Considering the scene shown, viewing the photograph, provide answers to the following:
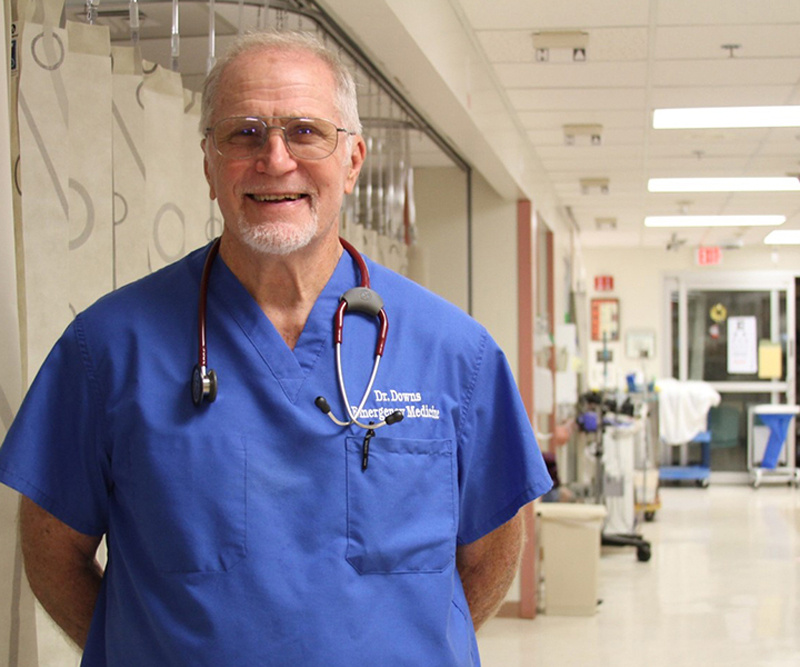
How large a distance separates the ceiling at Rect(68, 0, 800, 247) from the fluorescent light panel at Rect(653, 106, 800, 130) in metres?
0.12

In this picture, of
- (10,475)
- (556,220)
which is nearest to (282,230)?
(10,475)

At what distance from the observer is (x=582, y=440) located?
28.3 ft

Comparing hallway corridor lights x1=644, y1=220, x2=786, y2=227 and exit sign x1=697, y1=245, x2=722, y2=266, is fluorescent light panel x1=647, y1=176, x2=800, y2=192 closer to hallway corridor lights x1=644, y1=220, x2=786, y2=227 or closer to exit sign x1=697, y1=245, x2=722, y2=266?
hallway corridor lights x1=644, y1=220, x2=786, y2=227

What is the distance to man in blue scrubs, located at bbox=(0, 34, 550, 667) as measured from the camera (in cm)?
135

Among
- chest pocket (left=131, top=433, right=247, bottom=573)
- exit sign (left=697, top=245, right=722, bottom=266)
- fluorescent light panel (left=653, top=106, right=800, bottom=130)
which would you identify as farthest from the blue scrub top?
exit sign (left=697, top=245, right=722, bottom=266)

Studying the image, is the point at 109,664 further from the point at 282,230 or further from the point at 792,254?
the point at 792,254

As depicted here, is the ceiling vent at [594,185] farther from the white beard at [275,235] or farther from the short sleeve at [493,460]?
the white beard at [275,235]

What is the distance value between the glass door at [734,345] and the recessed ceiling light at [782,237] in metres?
1.08

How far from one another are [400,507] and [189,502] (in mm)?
292

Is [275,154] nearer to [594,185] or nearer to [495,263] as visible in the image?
[495,263]

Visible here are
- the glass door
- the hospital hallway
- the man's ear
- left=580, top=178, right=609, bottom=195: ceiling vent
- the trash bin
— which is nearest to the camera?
the man's ear

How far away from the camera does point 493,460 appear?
5.25 feet

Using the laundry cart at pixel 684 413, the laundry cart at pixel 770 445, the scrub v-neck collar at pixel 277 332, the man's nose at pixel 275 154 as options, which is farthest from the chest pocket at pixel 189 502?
the laundry cart at pixel 770 445

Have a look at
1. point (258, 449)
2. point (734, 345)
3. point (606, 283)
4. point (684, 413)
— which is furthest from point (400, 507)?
point (734, 345)
